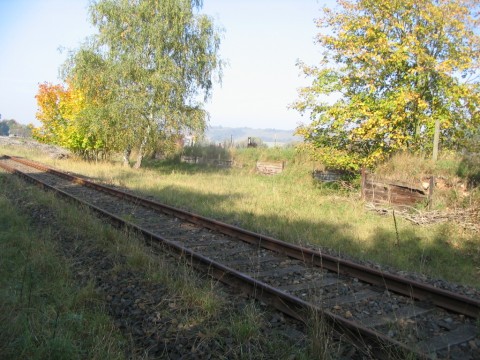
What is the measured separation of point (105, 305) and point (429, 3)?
15109mm

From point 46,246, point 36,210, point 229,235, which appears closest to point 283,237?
point 229,235

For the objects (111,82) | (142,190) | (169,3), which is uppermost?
(169,3)

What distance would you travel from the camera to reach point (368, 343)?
407cm

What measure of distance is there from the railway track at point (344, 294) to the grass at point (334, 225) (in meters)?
1.06

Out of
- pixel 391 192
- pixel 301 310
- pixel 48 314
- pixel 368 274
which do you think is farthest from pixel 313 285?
pixel 391 192

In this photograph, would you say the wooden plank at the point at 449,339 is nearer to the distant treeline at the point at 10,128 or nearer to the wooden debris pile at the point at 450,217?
the wooden debris pile at the point at 450,217

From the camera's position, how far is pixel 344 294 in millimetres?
5555

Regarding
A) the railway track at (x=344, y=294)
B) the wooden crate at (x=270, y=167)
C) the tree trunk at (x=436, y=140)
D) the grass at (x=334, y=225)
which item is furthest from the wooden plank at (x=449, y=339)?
the wooden crate at (x=270, y=167)

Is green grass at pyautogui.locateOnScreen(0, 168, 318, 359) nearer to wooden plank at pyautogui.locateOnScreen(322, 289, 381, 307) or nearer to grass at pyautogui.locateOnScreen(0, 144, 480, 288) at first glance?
wooden plank at pyautogui.locateOnScreen(322, 289, 381, 307)

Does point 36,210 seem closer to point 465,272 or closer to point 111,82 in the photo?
point 465,272

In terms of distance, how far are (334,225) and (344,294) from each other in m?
4.71

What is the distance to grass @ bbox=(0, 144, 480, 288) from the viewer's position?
25.3 ft

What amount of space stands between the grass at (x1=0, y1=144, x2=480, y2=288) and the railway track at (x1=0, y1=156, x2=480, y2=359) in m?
1.06

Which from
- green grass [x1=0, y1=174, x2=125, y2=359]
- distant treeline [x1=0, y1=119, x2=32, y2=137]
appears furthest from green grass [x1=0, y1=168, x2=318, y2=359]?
distant treeline [x1=0, y1=119, x2=32, y2=137]
